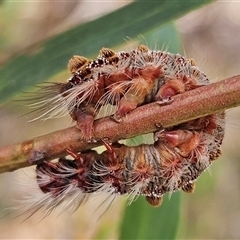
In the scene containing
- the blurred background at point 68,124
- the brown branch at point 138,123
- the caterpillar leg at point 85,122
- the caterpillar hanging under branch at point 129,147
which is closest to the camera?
the brown branch at point 138,123

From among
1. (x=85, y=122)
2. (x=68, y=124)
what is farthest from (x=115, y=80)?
(x=68, y=124)

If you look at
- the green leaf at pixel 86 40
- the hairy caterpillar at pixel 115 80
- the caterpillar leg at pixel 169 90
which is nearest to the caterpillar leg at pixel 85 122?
the hairy caterpillar at pixel 115 80

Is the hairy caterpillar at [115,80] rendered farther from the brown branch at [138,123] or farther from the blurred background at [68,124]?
the blurred background at [68,124]

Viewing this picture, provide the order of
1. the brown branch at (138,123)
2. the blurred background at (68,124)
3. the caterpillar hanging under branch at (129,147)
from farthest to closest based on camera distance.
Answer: the blurred background at (68,124) → the caterpillar hanging under branch at (129,147) → the brown branch at (138,123)

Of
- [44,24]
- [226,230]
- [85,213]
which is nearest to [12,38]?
[44,24]

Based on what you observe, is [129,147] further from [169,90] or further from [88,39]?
[88,39]
